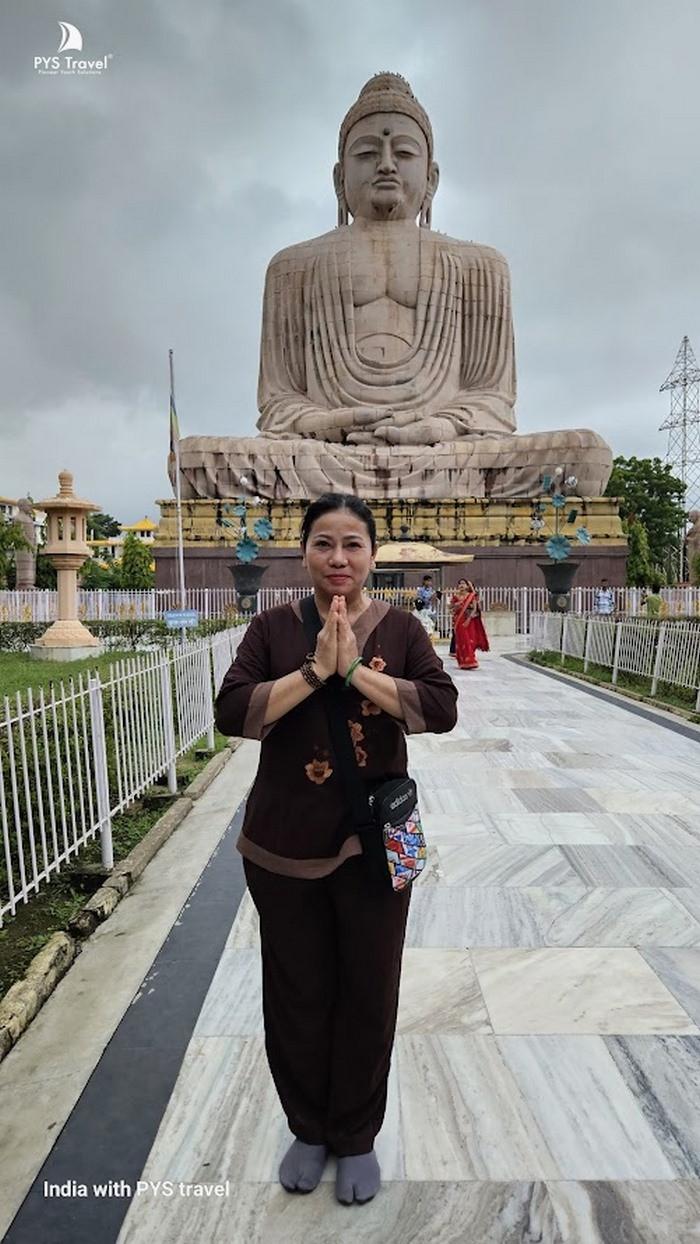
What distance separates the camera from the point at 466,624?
12.7 m

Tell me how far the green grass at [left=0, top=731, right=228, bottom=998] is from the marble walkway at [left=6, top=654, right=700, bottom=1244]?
2.40ft

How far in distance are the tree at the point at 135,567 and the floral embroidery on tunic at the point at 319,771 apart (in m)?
44.8

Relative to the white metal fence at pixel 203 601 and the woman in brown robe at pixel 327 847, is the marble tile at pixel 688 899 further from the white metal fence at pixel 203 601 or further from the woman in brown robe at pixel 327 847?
the white metal fence at pixel 203 601

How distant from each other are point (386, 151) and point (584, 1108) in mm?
24243

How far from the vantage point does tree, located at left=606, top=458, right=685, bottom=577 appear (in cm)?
4150

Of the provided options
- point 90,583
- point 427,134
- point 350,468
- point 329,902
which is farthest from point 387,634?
point 90,583

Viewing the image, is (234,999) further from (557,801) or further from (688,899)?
(557,801)

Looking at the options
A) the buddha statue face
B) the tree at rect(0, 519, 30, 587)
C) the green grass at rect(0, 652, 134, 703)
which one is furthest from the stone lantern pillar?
the tree at rect(0, 519, 30, 587)

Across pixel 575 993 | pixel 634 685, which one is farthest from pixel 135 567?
pixel 575 993

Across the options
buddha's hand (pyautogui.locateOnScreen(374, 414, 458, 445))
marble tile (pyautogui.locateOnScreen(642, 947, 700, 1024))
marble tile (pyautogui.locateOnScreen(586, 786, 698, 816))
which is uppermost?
buddha's hand (pyautogui.locateOnScreen(374, 414, 458, 445))

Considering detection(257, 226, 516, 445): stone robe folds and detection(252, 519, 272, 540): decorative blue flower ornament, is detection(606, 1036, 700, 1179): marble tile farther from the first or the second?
detection(257, 226, 516, 445): stone robe folds

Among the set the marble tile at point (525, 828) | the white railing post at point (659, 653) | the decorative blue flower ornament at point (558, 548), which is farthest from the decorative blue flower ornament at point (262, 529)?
the marble tile at point (525, 828)

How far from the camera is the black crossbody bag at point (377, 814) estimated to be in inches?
67.9

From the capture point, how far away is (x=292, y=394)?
23828mm
